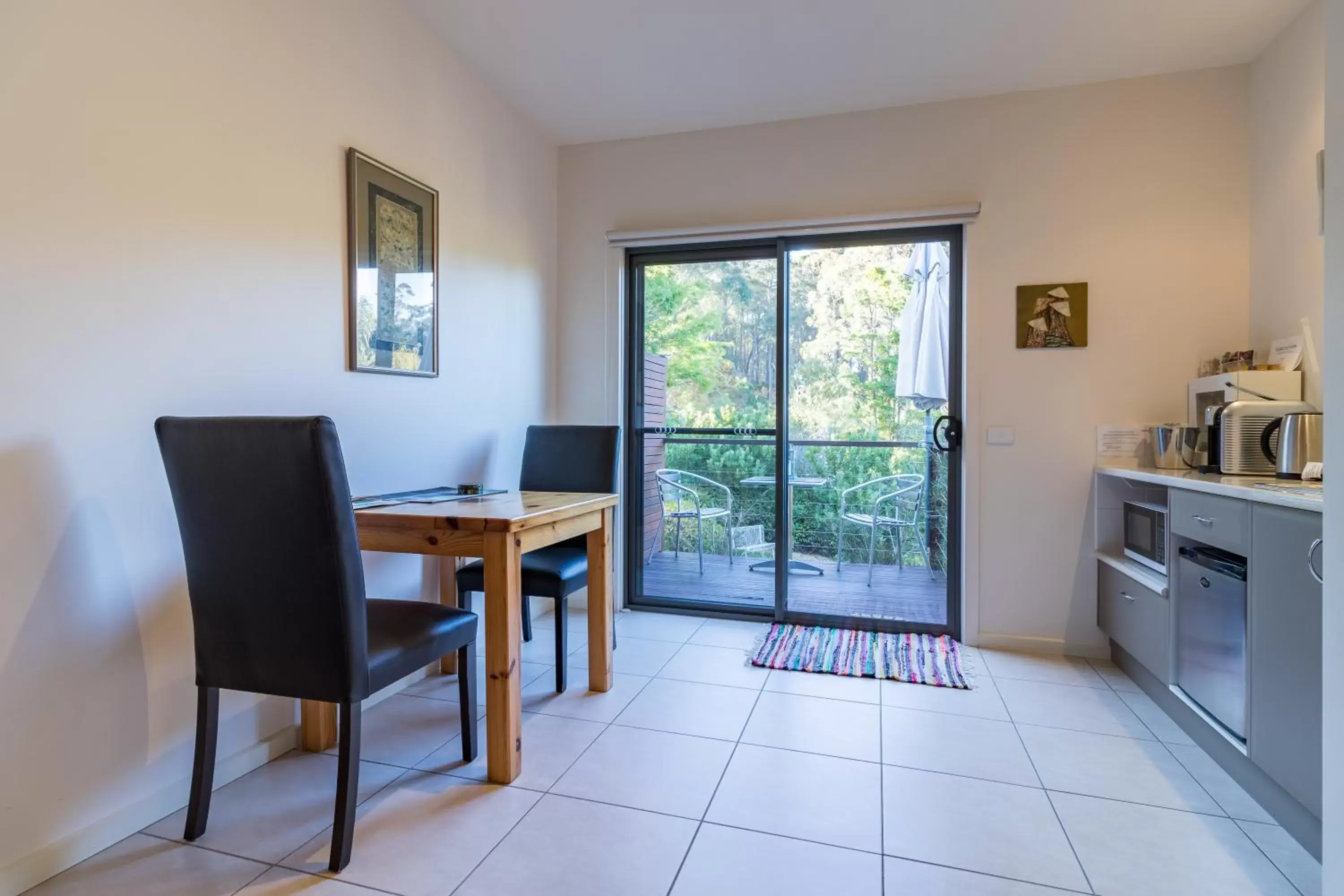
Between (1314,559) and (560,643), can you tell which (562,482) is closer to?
(560,643)

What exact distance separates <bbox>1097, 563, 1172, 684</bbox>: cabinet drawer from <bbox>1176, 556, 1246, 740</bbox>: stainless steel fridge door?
96 mm

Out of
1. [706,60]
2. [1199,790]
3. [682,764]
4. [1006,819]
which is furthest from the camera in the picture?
[706,60]

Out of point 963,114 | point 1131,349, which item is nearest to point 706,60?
point 963,114

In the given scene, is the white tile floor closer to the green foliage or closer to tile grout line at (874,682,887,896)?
tile grout line at (874,682,887,896)

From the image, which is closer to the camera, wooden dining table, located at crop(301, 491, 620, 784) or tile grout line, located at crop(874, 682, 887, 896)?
tile grout line, located at crop(874, 682, 887, 896)

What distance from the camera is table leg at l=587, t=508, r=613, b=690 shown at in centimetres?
253

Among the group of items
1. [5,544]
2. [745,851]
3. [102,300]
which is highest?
[102,300]

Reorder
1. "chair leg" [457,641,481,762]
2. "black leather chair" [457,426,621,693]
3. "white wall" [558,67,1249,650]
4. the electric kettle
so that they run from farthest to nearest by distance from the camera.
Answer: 1. "white wall" [558,67,1249,650]
2. "black leather chair" [457,426,621,693]
3. the electric kettle
4. "chair leg" [457,641,481,762]

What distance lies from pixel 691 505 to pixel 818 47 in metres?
2.25

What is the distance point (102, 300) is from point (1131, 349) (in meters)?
3.61

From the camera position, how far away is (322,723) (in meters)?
2.10

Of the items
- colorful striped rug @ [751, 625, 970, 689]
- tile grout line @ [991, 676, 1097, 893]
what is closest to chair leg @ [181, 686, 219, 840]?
colorful striped rug @ [751, 625, 970, 689]

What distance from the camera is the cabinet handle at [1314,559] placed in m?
1.51

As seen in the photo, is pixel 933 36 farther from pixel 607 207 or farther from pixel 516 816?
pixel 516 816
